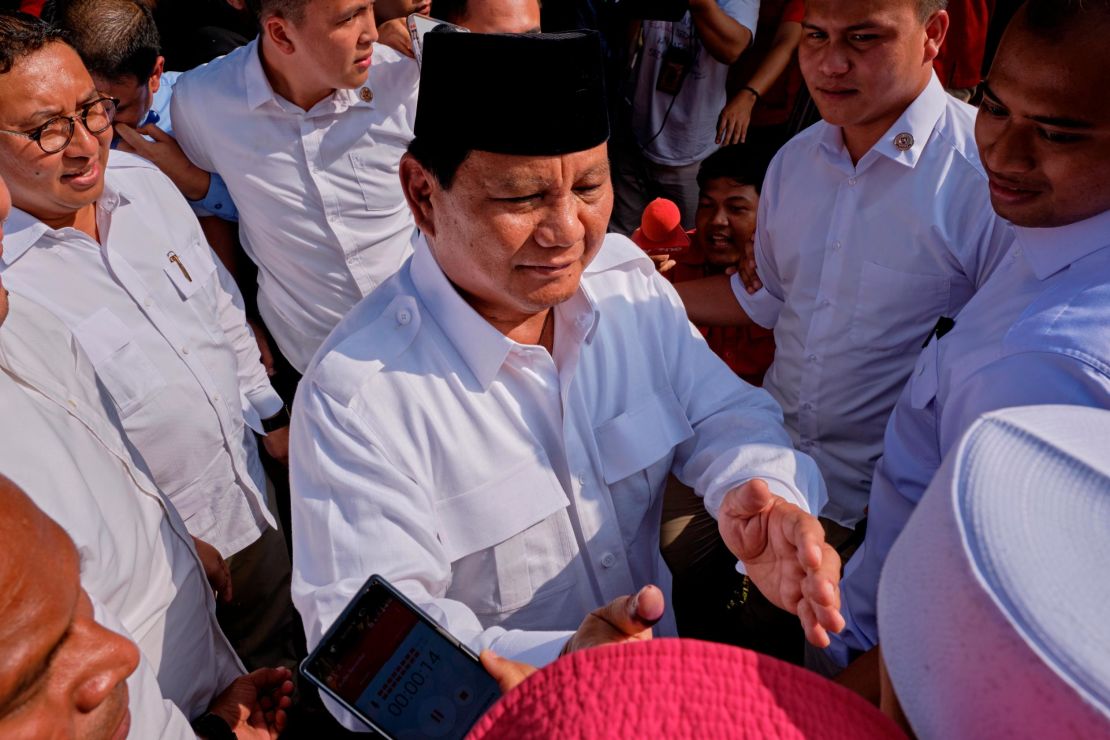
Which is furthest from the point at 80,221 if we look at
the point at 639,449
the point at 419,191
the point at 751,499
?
the point at 751,499

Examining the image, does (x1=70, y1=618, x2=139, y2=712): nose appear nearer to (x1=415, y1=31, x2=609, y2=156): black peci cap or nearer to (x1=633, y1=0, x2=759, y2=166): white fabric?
(x1=415, y1=31, x2=609, y2=156): black peci cap

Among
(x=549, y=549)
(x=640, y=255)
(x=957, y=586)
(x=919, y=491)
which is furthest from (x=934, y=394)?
(x=957, y=586)

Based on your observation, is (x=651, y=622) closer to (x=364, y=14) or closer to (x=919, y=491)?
(x=919, y=491)

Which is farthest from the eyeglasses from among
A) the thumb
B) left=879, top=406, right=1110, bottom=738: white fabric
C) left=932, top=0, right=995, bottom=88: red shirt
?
left=932, top=0, right=995, bottom=88: red shirt

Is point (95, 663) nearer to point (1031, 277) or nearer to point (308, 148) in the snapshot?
point (1031, 277)

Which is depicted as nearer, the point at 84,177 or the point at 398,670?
the point at 398,670

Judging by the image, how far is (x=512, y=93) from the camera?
1.57 meters

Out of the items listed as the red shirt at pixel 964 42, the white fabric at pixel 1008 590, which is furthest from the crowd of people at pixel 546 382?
the red shirt at pixel 964 42

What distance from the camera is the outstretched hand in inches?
53.0

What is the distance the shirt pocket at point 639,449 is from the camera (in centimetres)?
181

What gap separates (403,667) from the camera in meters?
1.37

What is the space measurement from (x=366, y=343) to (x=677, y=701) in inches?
45.9

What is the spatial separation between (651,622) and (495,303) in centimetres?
78

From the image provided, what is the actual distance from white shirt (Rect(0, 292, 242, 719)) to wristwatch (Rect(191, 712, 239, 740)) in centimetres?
7
